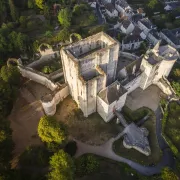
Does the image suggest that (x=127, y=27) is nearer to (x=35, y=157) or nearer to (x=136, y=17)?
(x=136, y=17)

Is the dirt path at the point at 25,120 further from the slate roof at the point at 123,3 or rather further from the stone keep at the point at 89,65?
the slate roof at the point at 123,3

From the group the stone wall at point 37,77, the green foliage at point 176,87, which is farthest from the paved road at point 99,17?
the green foliage at point 176,87

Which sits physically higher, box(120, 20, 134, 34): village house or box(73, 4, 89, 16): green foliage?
box(73, 4, 89, 16): green foliage

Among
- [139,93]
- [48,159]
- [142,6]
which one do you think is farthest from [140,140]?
[142,6]

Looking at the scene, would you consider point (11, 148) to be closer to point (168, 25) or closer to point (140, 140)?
point (140, 140)

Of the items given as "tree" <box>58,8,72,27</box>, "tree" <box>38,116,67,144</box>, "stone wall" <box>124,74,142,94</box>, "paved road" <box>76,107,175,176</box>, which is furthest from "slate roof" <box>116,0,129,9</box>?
"tree" <box>38,116,67,144</box>

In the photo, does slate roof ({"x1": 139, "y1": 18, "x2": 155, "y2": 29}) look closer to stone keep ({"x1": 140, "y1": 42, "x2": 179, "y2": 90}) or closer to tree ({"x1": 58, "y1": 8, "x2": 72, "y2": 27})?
stone keep ({"x1": 140, "y1": 42, "x2": 179, "y2": 90})

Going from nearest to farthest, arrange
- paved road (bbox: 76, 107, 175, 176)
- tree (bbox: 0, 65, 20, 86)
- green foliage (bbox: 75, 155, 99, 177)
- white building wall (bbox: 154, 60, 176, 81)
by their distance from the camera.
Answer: green foliage (bbox: 75, 155, 99, 177) < paved road (bbox: 76, 107, 175, 176) < tree (bbox: 0, 65, 20, 86) < white building wall (bbox: 154, 60, 176, 81)
